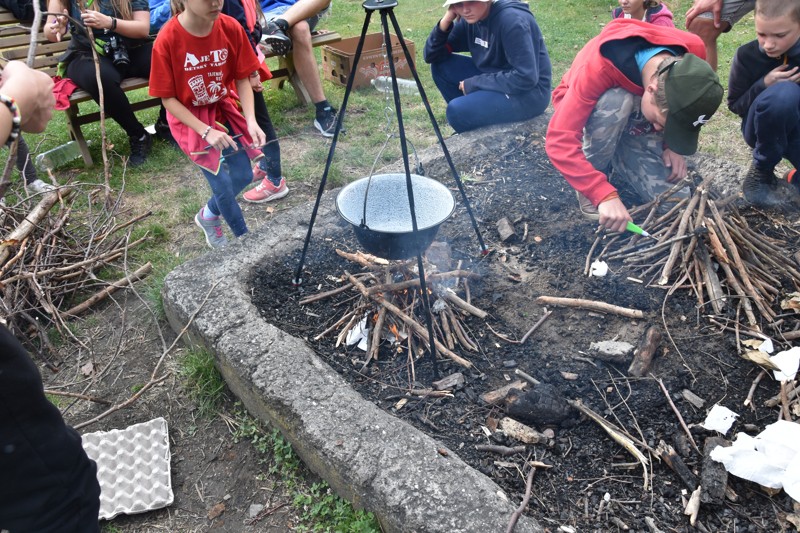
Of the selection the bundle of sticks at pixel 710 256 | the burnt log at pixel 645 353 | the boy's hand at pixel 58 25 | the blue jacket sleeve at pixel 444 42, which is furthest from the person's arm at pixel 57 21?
the burnt log at pixel 645 353

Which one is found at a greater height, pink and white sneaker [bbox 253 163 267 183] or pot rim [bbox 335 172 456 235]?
pot rim [bbox 335 172 456 235]

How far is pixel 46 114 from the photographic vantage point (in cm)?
154

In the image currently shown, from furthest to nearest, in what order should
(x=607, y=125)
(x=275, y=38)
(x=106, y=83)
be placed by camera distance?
(x=275, y=38)
(x=106, y=83)
(x=607, y=125)

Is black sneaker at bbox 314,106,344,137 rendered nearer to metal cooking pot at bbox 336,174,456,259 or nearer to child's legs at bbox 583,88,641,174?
metal cooking pot at bbox 336,174,456,259

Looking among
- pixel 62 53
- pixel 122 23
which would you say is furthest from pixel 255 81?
pixel 62 53

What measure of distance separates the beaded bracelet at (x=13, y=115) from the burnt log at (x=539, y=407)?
6.94 ft

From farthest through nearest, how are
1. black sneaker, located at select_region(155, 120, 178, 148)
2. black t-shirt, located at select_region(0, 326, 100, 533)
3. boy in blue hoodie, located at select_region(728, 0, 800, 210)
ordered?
1. black sneaker, located at select_region(155, 120, 178, 148)
2. boy in blue hoodie, located at select_region(728, 0, 800, 210)
3. black t-shirt, located at select_region(0, 326, 100, 533)

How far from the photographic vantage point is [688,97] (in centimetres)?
286

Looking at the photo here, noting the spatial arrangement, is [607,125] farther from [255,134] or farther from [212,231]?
[212,231]

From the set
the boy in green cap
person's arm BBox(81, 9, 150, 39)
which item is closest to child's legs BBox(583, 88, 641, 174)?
the boy in green cap

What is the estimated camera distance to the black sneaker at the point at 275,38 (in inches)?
227

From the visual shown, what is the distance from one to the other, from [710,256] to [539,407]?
150 cm

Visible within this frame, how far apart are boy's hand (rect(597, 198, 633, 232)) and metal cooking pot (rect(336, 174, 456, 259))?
2.99 feet

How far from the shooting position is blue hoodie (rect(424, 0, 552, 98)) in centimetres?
434
